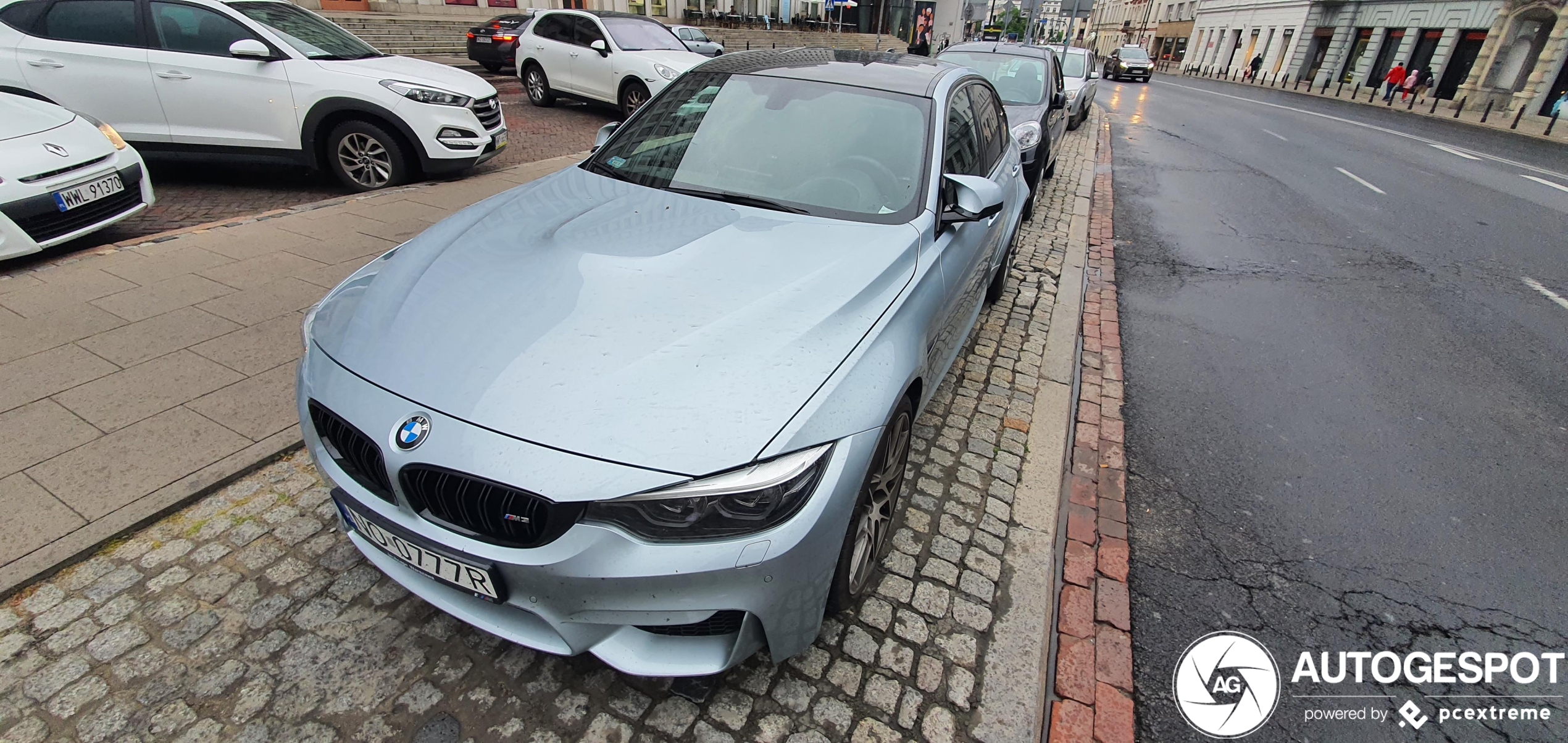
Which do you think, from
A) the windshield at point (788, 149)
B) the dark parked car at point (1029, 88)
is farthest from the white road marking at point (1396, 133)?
the windshield at point (788, 149)

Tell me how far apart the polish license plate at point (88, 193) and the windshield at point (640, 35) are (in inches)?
279

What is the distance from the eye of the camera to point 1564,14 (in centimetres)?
2473

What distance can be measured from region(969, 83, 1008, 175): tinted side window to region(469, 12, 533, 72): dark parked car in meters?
12.9

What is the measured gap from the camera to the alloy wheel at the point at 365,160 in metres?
6.46

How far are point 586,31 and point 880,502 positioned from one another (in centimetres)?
1096

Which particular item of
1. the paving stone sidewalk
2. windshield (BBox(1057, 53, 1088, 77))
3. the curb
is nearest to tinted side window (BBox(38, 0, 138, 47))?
the paving stone sidewalk

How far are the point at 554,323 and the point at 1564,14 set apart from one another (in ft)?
128

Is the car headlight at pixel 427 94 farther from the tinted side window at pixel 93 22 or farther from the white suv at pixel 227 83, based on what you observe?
the tinted side window at pixel 93 22

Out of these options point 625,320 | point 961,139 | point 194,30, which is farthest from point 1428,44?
point 194,30

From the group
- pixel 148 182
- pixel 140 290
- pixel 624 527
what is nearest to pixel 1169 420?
pixel 624 527

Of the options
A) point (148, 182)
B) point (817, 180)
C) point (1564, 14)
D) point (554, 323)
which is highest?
point (1564, 14)

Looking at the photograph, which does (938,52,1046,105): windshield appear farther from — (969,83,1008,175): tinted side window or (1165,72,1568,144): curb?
(1165,72,1568,144): curb

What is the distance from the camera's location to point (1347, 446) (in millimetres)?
3713

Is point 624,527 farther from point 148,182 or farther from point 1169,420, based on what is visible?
point 148,182
